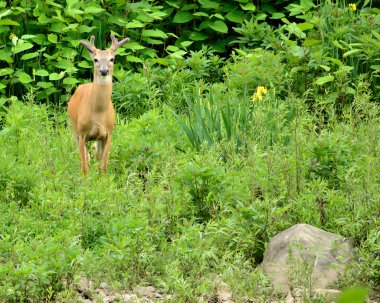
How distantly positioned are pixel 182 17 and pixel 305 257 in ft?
18.5

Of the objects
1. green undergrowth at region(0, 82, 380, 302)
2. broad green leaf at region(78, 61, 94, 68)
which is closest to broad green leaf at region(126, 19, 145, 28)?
broad green leaf at region(78, 61, 94, 68)

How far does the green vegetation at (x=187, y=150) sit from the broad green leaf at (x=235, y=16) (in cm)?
4

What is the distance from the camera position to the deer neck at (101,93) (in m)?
7.46

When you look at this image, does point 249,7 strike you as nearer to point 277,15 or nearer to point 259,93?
point 277,15

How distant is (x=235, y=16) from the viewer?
10500mm

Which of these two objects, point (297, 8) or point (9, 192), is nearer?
point (9, 192)

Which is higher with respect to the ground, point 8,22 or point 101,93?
point 101,93

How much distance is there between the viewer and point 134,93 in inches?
358

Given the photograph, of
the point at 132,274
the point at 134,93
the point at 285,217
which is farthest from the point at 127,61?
the point at 132,274

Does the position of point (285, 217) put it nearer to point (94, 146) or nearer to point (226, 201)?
point (226, 201)

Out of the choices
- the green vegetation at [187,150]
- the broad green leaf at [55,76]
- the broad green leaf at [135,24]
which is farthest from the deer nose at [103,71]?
the broad green leaf at [135,24]

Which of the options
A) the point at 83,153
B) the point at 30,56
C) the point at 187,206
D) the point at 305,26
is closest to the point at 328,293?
the point at 187,206

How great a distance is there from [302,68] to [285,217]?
11.5ft

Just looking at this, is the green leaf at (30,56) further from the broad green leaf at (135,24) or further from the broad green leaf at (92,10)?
the broad green leaf at (135,24)
